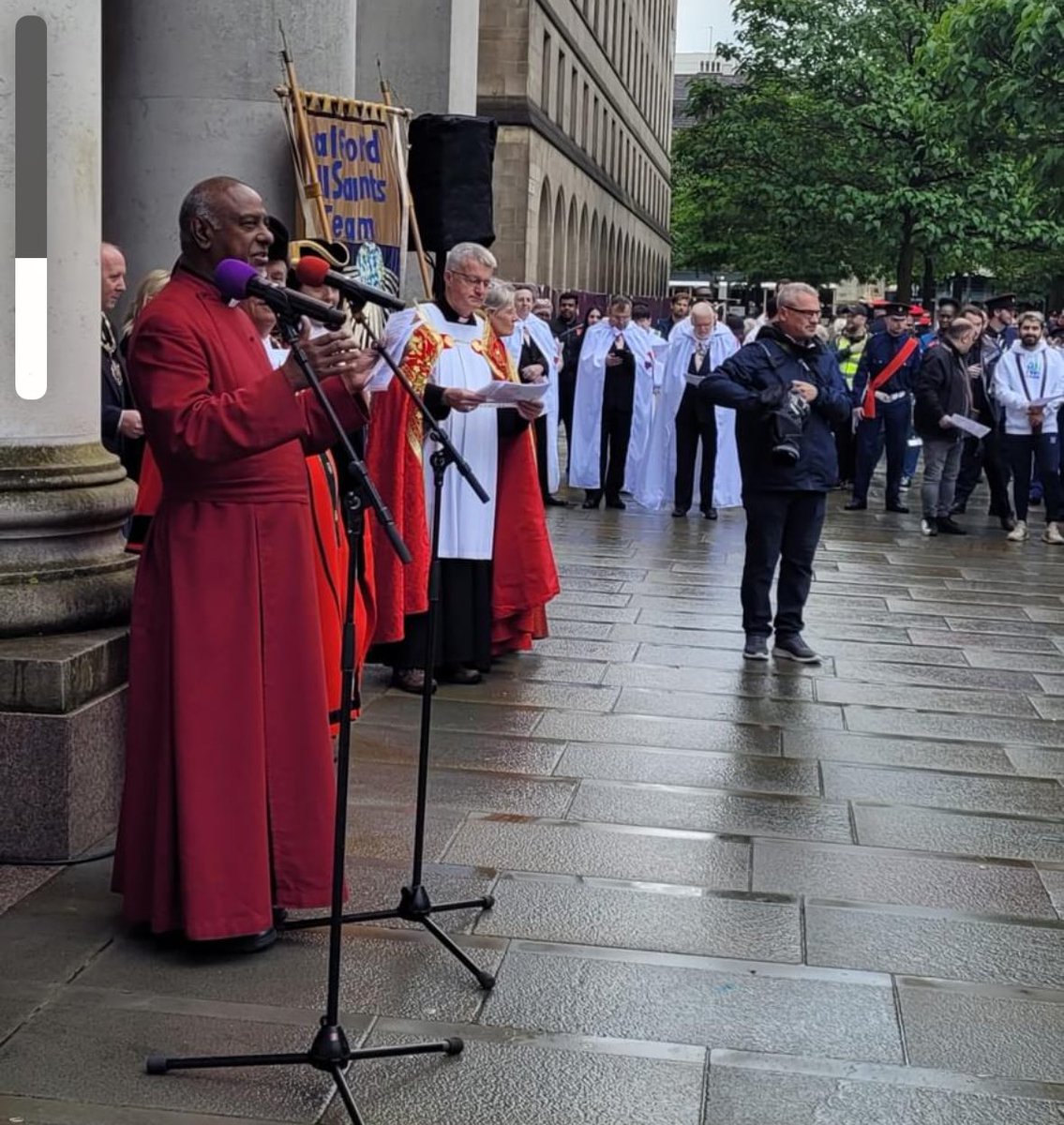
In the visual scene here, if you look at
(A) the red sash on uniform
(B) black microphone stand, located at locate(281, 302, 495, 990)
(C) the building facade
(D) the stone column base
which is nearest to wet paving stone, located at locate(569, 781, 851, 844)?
(B) black microphone stand, located at locate(281, 302, 495, 990)

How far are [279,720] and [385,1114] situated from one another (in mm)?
1237

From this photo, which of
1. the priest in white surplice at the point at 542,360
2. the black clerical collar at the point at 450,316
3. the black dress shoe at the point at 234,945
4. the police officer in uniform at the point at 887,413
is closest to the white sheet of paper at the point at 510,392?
the black clerical collar at the point at 450,316

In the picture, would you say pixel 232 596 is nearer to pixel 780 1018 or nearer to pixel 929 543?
pixel 780 1018

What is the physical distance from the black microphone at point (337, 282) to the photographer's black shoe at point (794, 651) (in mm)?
5792

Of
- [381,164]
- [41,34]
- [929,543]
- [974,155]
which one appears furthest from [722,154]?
[41,34]

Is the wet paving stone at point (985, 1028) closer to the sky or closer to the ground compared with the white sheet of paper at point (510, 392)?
closer to the ground

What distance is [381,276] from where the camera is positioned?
9.45 metres

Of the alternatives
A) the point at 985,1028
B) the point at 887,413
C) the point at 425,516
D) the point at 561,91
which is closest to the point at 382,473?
the point at 425,516

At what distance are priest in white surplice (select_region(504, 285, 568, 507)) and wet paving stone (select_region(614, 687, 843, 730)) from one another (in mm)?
5377

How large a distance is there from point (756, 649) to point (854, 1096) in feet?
17.9

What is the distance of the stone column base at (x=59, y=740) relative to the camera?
17.4 feet

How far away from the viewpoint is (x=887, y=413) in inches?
701

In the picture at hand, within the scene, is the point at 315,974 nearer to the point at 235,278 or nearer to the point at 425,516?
the point at 235,278

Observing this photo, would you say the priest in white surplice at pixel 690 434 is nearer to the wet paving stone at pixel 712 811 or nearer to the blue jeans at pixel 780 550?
the blue jeans at pixel 780 550
